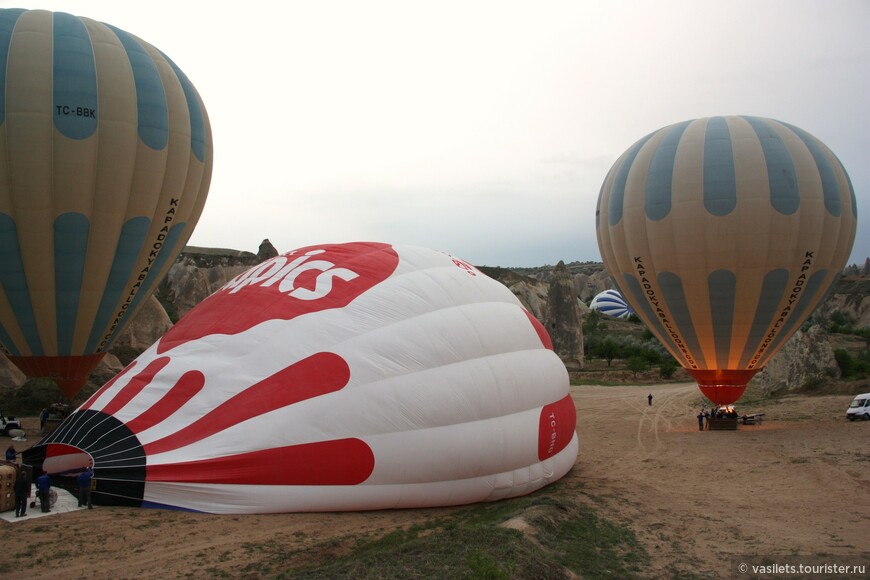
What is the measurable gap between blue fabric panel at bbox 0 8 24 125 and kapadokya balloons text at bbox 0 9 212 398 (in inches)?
0.7

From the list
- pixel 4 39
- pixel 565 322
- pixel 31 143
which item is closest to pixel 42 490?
pixel 31 143

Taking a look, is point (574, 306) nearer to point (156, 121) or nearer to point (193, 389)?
point (156, 121)

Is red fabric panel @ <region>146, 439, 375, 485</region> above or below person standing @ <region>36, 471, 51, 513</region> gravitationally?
above

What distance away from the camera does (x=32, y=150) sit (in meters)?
12.2

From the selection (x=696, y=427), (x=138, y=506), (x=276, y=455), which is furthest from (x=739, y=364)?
(x=138, y=506)

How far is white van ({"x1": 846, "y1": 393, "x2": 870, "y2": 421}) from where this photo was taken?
1691cm

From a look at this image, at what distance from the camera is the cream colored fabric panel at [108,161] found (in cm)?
1285

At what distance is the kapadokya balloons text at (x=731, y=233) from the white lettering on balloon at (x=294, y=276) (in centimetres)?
974

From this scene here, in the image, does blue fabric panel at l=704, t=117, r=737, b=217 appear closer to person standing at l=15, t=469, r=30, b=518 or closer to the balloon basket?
the balloon basket

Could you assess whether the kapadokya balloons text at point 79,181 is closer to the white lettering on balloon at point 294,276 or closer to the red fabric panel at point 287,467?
the white lettering on balloon at point 294,276

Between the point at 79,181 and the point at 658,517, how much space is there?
11.3m

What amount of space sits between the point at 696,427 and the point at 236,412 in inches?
564

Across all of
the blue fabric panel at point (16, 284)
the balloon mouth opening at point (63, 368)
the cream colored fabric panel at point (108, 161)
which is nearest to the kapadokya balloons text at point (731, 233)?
the cream colored fabric panel at point (108, 161)

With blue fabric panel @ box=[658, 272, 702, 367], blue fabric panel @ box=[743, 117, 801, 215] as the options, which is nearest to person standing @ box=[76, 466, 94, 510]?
blue fabric panel @ box=[658, 272, 702, 367]
